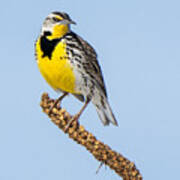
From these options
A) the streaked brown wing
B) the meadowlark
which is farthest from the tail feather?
the streaked brown wing

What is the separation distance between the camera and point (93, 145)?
2799 millimetres

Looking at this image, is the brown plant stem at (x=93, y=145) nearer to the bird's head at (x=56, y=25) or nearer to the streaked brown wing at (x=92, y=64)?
the bird's head at (x=56, y=25)

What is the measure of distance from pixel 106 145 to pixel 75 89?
1.76m

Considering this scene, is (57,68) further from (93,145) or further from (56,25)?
(93,145)

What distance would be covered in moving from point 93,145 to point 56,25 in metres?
1.84

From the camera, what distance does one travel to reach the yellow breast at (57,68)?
14.0 ft

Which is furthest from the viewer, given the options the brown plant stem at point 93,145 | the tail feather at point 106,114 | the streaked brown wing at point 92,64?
the tail feather at point 106,114

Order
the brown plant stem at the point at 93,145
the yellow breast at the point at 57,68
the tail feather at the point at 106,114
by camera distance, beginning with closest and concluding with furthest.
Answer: the brown plant stem at the point at 93,145
the yellow breast at the point at 57,68
the tail feather at the point at 106,114

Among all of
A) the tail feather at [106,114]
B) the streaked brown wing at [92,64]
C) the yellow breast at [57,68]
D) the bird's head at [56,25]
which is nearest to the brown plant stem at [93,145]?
the yellow breast at [57,68]

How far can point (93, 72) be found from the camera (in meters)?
4.73

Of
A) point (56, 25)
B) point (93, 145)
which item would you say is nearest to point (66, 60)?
point (56, 25)

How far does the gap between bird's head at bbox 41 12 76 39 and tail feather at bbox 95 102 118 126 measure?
0.84 m

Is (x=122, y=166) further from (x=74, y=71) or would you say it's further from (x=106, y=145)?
(x=74, y=71)

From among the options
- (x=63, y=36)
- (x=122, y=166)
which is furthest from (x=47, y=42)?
(x=122, y=166)
